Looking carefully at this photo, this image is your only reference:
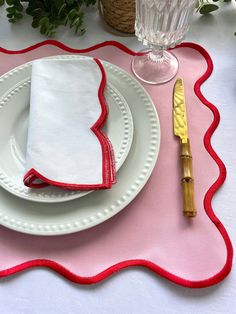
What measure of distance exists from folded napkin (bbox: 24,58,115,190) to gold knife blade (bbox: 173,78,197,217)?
11 cm

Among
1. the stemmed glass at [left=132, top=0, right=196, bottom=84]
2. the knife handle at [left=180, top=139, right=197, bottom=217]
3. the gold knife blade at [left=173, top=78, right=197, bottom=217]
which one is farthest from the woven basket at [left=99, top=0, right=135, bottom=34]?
the knife handle at [left=180, top=139, right=197, bottom=217]

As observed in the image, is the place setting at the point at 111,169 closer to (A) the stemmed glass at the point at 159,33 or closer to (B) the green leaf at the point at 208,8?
(A) the stemmed glass at the point at 159,33

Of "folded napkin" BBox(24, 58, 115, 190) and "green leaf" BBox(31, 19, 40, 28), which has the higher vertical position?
"green leaf" BBox(31, 19, 40, 28)

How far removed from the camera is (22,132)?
1.94 feet

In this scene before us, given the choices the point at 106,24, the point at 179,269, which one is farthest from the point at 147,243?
the point at 106,24

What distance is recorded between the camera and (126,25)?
27.8 inches

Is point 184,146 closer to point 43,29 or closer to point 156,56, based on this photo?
point 156,56

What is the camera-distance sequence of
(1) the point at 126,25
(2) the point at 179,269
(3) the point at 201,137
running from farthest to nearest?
(1) the point at 126,25 < (3) the point at 201,137 < (2) the point at 179,269

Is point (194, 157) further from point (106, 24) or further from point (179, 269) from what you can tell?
point (106, 24)

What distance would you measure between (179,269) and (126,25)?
0.44m

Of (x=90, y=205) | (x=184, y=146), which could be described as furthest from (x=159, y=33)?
(x=90, y=205)

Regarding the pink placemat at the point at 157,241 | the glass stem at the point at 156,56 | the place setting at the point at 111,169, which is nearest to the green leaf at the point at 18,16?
the place setting at the point at 111,169

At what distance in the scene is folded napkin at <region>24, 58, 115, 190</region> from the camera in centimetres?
52

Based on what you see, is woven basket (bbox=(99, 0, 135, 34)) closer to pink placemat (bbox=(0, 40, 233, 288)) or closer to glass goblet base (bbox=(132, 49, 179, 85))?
glass goblet base (bbox=(132, 49, 179, 85))
